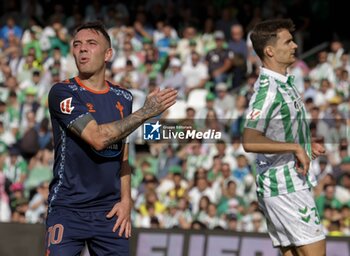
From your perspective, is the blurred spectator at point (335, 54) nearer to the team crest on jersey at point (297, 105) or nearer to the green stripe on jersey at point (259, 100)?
the team crest on jersey at point (297, 105)

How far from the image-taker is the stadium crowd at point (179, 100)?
40.2 ft

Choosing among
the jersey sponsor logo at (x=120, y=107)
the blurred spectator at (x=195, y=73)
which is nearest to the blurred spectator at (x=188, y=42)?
the blurred spectator at (x=195, y=73)

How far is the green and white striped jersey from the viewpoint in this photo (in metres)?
6.36

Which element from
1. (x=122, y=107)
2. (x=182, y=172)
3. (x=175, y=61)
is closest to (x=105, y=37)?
(x=122, y=107)

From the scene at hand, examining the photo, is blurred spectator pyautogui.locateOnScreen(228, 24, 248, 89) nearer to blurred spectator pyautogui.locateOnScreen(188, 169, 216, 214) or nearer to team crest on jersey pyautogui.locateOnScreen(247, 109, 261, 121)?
blurred spectator pyautogui.locateOnScreen(188, 169, 216, 214)

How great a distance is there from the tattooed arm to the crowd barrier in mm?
4059

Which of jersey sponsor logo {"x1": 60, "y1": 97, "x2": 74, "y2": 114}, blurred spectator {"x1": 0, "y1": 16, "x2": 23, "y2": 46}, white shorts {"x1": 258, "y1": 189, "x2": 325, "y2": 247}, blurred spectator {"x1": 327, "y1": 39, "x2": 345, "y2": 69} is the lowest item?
white shorts {"x1": 258, "y1": 189, "x2": 325, "y2": 247}

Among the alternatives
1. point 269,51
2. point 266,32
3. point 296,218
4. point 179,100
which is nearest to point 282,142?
point 296,218

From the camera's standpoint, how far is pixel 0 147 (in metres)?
13.9

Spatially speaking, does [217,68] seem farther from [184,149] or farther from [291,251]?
[291,251]

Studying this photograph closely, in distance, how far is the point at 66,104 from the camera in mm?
5715

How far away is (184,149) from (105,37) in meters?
7.26

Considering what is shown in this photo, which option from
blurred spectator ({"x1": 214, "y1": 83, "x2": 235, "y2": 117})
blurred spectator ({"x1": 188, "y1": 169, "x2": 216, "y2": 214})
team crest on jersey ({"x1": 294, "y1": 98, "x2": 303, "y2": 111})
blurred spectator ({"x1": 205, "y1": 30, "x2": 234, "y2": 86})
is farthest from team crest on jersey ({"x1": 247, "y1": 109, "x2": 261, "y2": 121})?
blurred spectator ({"x1": 205, "y1": 30, "x2": 234, "y2": 86})

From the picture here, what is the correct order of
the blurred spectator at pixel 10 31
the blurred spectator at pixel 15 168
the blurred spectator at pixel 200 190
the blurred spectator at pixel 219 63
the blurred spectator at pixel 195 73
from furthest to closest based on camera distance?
the blurred spectator at pixel 10 31, the blurred spectator at pixel 219 63, the blurred spectator at pixel 195 73, the blurred spectator at pixel 15 168, the blurred spectator at pixel 200 190
